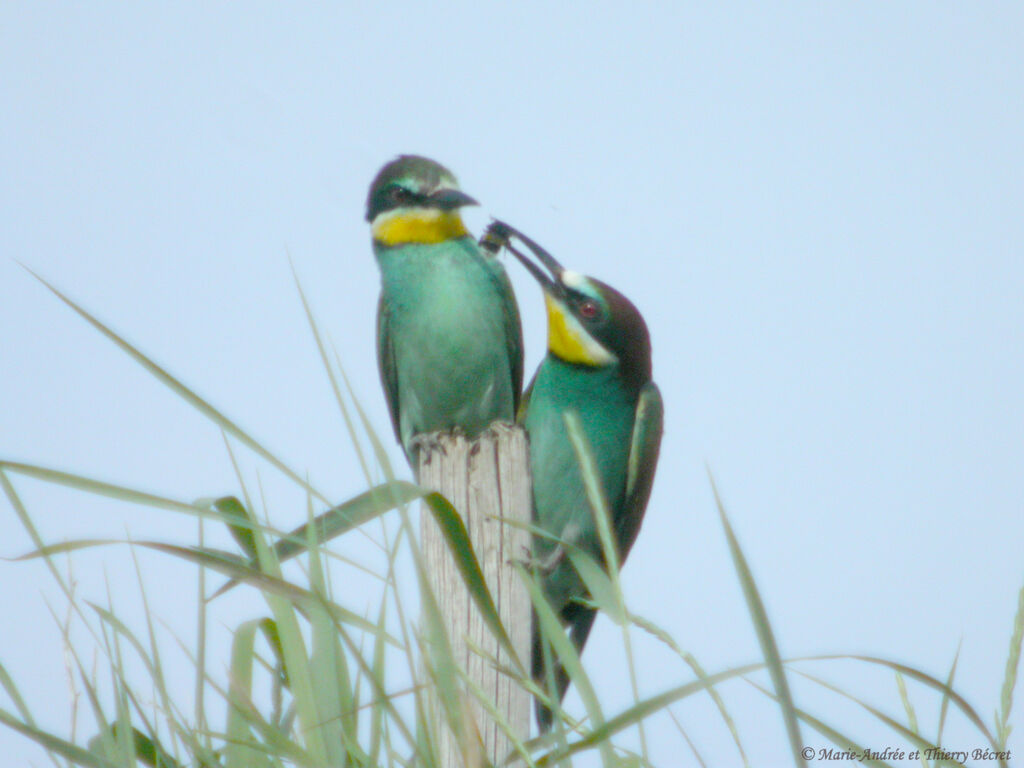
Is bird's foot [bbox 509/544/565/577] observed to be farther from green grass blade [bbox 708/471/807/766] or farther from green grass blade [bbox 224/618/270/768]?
green grass blade [bbox 708/471/807/766]

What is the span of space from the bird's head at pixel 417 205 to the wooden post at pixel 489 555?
2.42 meters

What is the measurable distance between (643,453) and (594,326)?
0.57 m

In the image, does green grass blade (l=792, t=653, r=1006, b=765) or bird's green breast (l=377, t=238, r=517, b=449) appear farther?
bird's green breast (l=377, t=238, r=517, b=449)

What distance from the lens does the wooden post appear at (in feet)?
9.30

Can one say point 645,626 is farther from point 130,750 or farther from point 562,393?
point 562,393

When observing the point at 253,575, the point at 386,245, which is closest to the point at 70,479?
the point at 253,575

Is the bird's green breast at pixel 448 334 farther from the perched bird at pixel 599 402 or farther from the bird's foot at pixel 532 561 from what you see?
the bird's foot at pixel 532 561

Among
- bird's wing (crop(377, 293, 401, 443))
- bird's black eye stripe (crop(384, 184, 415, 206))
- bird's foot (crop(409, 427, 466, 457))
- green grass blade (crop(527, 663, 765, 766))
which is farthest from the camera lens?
bird's black eye stripe (crop(384, 184, 415, 206))

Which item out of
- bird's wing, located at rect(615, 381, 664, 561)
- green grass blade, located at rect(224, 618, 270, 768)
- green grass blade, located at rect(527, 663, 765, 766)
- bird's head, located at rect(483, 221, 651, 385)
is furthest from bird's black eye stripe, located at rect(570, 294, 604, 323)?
green grass blade, located at rect(527, 663, 765, 766)

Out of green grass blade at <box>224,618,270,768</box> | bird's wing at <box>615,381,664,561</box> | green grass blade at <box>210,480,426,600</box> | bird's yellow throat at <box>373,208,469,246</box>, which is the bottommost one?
bird's wing at <box>615,381,664,561</box>

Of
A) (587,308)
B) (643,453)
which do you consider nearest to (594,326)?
(587,308)

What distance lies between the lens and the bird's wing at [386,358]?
219 inches

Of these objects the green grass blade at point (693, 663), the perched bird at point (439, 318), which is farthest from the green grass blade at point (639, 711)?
the perched bird at point (439, 318)

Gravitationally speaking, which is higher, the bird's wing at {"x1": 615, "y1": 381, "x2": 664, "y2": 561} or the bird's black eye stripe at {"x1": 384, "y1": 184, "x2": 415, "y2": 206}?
the bird's black eye stripe at {"x1": 384, "y1": 184, "x2": 415, "y2": 206}
